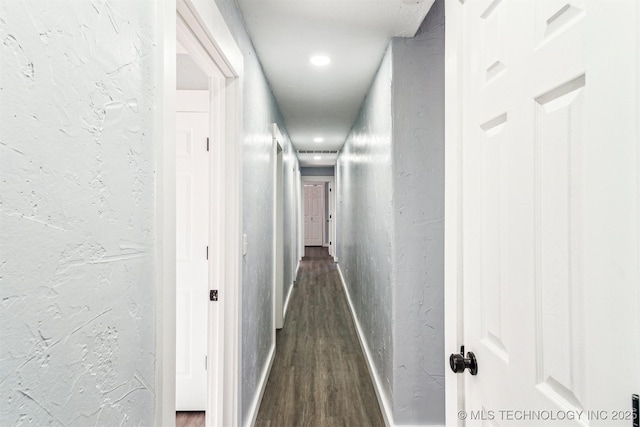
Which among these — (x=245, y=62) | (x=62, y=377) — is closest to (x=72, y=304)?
(x=62, y=377)

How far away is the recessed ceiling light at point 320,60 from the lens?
7.72ft

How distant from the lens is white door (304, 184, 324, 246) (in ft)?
37.4

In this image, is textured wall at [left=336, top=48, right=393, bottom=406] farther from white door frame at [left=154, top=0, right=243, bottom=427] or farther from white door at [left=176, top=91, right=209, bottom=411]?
white door at [left=176, top=91, right=209, bottom=411]

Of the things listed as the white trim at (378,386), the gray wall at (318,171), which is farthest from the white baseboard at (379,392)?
the gray wall at (318,171)

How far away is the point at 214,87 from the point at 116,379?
1.34 meters

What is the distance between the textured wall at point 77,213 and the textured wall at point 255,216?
3.06ft

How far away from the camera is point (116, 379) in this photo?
68 centimetres
